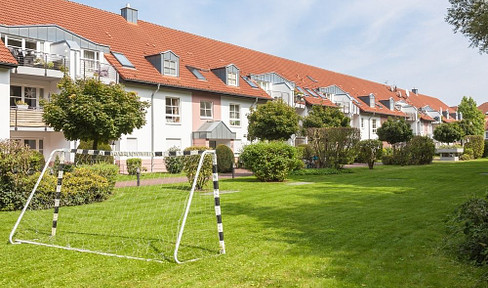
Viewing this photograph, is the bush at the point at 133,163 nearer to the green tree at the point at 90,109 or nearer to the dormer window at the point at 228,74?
the green tree at the point at 90,109

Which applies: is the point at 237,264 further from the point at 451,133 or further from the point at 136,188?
the point at 451,133

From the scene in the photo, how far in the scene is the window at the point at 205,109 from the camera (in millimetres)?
29719

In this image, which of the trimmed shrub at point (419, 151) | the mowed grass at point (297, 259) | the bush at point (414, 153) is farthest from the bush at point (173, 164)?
the trimmed shrub at point (419, 151)

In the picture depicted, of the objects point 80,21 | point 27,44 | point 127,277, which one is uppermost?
point 80,21

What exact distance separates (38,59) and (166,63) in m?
8.49

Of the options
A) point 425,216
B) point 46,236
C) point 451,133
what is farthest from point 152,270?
point 451,133

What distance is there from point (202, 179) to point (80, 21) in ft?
59.5

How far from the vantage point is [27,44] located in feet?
71.9

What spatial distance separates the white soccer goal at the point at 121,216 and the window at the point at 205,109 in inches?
559

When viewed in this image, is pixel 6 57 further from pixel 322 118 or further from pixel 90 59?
pixel 322 118

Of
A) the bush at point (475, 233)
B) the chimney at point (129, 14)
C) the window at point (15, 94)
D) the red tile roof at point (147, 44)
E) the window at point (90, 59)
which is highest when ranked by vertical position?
the chimney at point (129, 14)

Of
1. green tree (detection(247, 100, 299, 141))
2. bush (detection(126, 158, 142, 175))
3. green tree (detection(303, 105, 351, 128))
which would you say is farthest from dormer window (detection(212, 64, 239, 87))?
bush (detection(126, 158, 142, 175))

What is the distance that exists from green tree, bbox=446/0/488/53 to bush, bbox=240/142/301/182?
8.12 meters

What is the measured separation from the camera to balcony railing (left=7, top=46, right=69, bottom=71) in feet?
67.7
